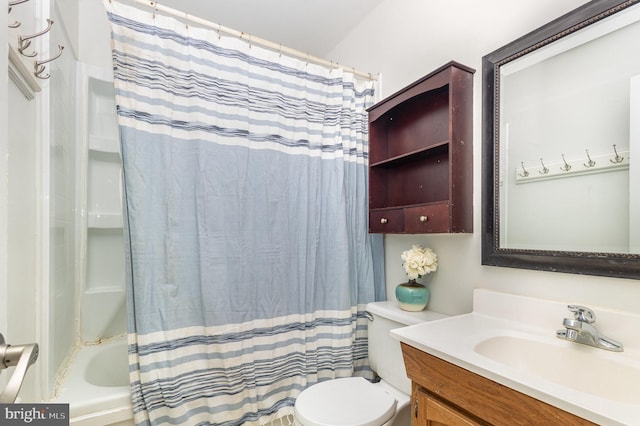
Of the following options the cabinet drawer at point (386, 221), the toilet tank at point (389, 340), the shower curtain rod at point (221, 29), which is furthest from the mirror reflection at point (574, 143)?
the shower curtain rod at point (221, 29)

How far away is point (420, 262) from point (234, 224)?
0.92 metres

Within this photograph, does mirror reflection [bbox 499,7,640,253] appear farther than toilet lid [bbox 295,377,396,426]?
No

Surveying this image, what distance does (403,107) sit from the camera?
1.70m

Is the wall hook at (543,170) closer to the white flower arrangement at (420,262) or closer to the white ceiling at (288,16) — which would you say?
the white flower arrangement at (420,262)

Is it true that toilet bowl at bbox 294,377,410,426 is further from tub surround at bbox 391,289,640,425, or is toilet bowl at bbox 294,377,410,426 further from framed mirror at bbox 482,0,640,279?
framed mirror at bbox 482,0,640,279

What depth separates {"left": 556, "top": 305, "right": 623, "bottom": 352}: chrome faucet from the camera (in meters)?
0.90

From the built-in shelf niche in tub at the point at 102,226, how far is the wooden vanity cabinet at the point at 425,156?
1671mm

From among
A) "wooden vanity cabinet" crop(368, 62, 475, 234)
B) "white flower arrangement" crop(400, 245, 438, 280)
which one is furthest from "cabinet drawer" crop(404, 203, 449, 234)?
"white flower arrangement" crop(400, 245, 438, 280)

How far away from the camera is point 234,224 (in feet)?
4.86

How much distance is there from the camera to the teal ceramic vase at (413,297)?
151 centimetres

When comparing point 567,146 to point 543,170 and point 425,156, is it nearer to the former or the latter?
point 543,170
